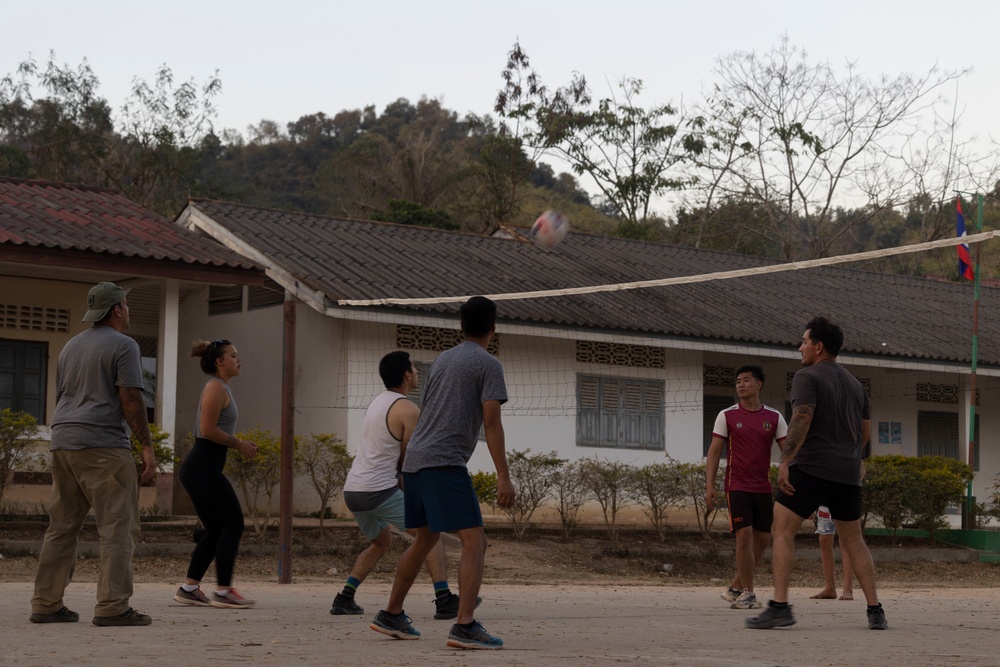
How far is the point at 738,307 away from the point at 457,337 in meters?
5.76

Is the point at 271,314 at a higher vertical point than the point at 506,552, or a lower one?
higher

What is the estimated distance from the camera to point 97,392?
310 inches

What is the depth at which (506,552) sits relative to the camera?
15.8 m

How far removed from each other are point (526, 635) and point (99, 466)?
255cm

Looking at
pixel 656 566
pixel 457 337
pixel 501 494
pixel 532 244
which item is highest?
pixel 532 244

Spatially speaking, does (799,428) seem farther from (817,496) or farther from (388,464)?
(388,464)

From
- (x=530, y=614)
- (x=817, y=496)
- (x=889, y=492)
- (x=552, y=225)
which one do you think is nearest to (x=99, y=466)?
(x=530, y=614)

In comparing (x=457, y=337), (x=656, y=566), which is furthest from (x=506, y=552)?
(x=457, y=337)

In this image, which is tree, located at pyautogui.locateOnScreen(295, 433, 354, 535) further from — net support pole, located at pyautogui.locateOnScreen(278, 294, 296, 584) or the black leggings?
the black leggings

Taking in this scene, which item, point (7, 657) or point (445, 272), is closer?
point (7, 657)

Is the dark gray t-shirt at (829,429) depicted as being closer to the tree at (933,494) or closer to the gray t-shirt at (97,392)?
the gray t-shirt at (97,392)

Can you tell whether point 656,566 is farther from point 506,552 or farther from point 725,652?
point 725,652

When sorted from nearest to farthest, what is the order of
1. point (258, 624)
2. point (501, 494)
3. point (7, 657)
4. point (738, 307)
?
point (7, 657) → point (501, 494) → point (258, 624) → point (738, 307)

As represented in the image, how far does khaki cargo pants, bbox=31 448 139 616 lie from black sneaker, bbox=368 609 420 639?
4.91 feet
